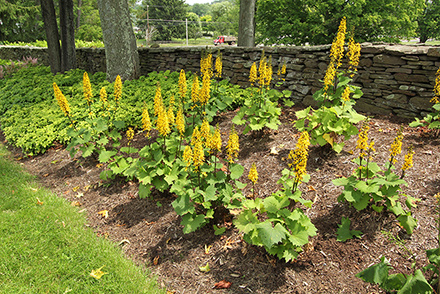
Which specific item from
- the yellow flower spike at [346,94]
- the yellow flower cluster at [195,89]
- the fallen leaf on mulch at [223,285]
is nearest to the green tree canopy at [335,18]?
the yellow flower spike at [346,94]

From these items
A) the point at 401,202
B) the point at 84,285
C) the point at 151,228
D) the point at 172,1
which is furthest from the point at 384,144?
the point at 172,1

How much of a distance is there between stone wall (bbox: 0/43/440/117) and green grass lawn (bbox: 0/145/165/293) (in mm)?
4183

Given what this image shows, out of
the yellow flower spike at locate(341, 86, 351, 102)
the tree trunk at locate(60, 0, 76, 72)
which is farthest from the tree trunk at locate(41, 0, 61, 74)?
the yellow flower spike at locate(341, 86, 351, 102)

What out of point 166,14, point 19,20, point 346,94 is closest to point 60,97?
point 346,94

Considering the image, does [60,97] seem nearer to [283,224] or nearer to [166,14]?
[283,224]

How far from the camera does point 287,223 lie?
2.38 metres

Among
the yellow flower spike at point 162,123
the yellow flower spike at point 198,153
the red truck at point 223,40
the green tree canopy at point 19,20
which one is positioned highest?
the red truck at point 223,40

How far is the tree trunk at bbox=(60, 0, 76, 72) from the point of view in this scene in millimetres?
8777

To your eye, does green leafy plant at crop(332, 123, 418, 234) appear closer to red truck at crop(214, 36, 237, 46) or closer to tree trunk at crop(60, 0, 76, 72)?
tree trunk at crop(60, 0, 76, 72)

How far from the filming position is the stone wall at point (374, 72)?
14.0 feet

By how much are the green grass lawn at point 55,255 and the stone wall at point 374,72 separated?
418cm

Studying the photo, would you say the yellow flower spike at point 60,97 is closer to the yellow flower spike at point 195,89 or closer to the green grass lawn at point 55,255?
the green grass lawn at point 55,255

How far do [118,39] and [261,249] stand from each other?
666cm

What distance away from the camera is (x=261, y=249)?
2.69 meters
